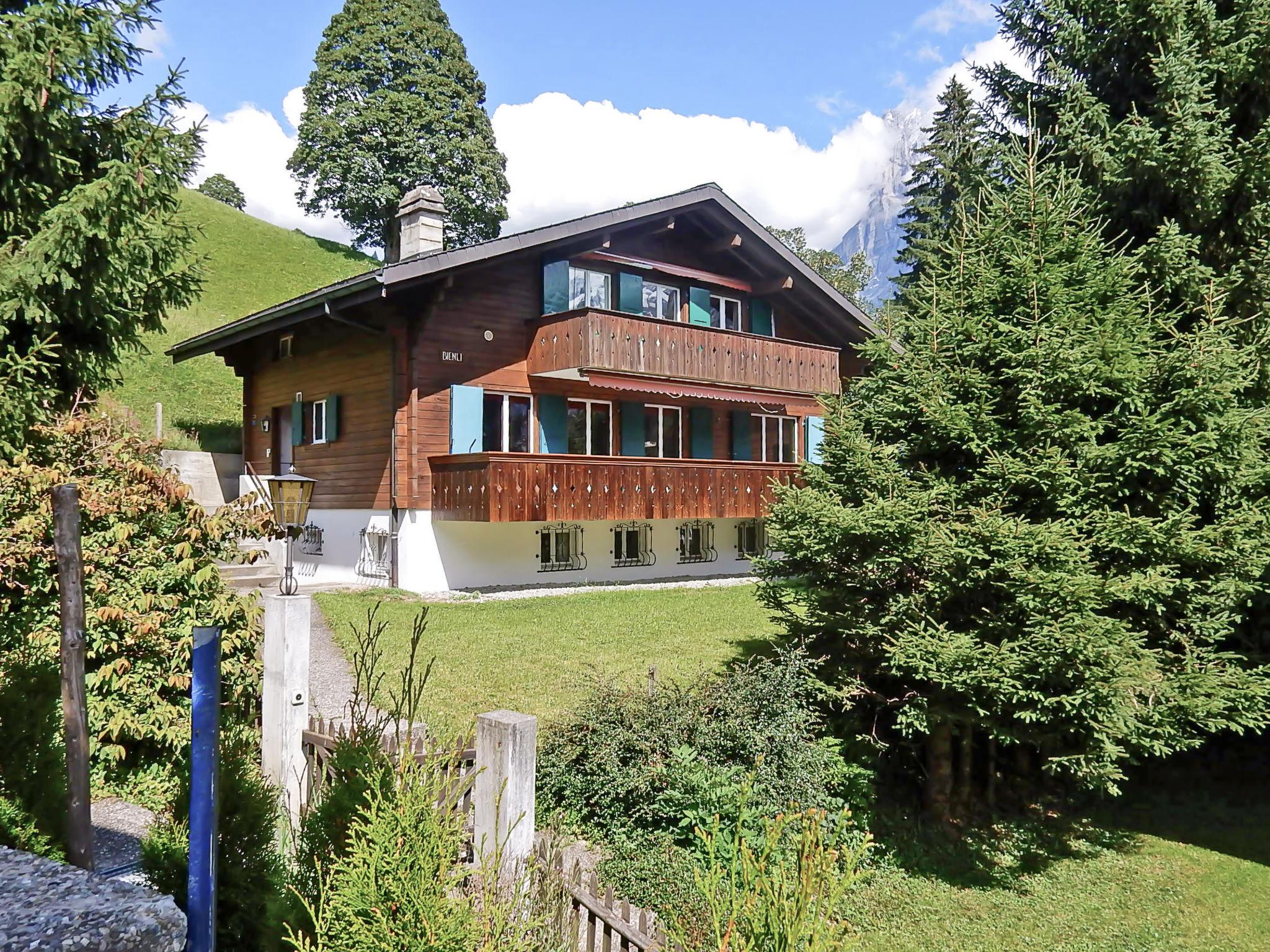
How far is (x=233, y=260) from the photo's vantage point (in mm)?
40969

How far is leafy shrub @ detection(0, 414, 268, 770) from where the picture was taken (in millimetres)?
5438

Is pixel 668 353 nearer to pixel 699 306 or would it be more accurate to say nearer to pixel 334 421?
pixel 699 306

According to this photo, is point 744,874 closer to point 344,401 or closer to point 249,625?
point 249,625

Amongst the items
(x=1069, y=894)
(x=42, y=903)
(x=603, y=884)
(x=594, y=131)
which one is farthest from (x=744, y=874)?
(x=594, y=131)

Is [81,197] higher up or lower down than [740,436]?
higher up

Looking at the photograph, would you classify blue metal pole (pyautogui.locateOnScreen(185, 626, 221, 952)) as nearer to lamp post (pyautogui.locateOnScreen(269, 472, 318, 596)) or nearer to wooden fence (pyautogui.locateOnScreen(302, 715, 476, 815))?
wooden fence (pyautogui.locateOnScreen(302, 715, 476, 815))

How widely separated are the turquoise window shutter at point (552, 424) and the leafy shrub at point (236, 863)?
14.8m

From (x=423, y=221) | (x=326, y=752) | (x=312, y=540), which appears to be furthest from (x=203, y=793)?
(x=312, y=540)

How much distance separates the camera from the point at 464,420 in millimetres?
16453

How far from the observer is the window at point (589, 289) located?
60.2 feet

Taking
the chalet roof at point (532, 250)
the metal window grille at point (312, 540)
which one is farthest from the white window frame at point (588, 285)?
the metal window grille at point (312, 540)

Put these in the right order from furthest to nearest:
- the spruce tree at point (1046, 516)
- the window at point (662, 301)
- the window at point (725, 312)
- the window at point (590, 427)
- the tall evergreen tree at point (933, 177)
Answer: the tall evergreen tree at point (933, 177) < the window at point (725, 312) < the window at point (662, 301) < the window at point (590, 427) < the spruce tree at point (1046, 516)

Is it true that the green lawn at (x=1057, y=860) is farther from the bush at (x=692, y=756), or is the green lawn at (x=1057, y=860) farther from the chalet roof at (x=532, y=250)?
the chalet roof at (x=532, y=250)

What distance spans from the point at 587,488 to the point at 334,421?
6.23 metres
